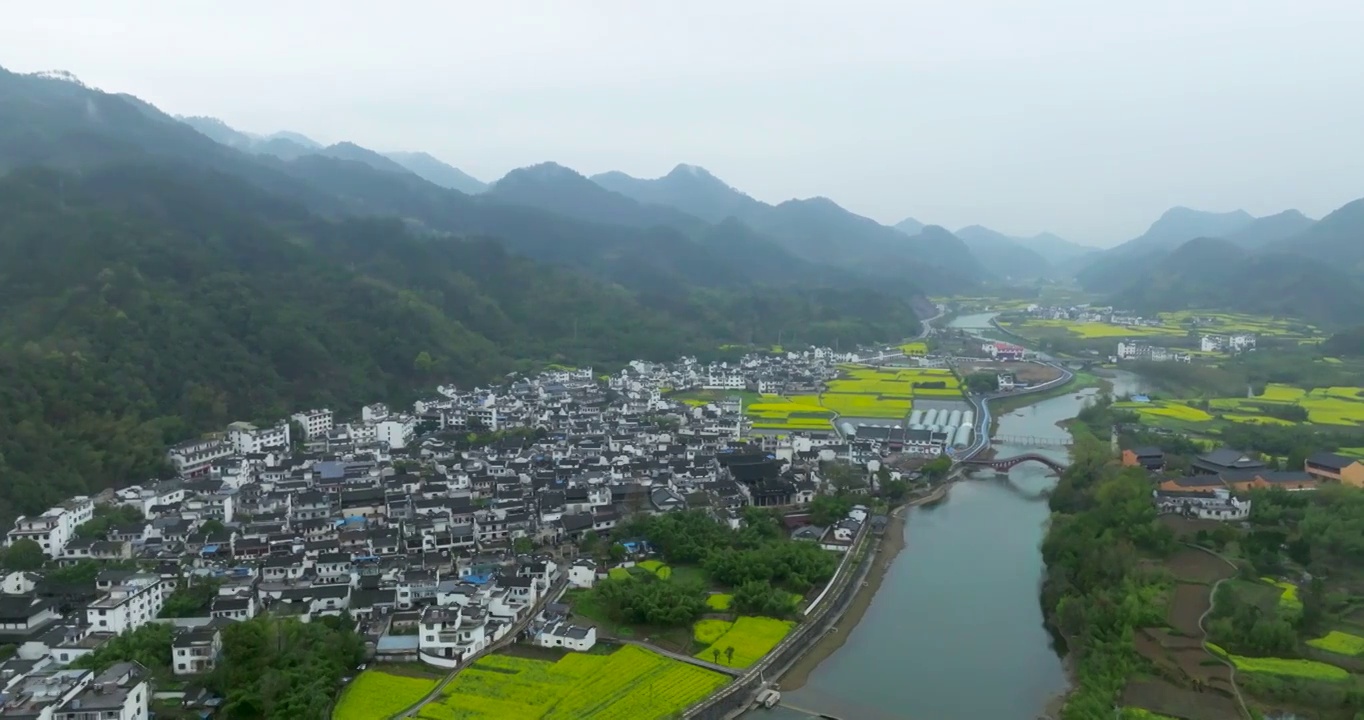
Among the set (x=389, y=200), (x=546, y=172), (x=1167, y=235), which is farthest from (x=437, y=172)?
(x=1167, y=235)

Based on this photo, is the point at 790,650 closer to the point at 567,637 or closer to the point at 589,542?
the point at 567,637

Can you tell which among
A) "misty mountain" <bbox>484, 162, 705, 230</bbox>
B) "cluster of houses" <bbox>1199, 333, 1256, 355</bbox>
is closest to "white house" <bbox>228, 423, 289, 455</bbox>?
"cluster of houses" <bbox>1199, 333, 1256, 355</bbox>

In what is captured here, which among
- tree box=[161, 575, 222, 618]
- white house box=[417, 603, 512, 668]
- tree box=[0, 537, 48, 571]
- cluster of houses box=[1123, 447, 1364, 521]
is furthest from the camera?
cluster of houses box=[1123, 447, 1364, 521]

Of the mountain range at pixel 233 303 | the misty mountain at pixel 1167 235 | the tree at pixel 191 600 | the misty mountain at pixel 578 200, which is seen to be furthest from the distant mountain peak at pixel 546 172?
the tree at pixel 191 600

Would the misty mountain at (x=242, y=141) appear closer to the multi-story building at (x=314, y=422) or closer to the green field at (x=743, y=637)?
the multi-story building at (x=314, y=422)

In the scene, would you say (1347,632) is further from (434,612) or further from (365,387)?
(365,387)

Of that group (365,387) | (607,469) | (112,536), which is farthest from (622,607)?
(365,387)

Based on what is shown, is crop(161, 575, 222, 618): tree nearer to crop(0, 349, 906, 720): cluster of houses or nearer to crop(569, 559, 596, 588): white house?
crop(0, 349, 906, 720): cluster of houses
